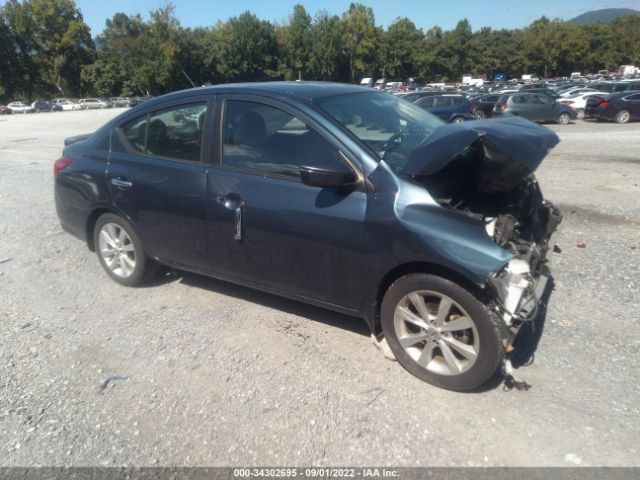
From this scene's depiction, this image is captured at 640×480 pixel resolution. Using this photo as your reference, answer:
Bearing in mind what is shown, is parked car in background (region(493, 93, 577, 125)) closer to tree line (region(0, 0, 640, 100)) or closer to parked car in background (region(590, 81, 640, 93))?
parked car in background (region(590, 81, 640, 93))

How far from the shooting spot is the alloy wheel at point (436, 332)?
2.96 meters

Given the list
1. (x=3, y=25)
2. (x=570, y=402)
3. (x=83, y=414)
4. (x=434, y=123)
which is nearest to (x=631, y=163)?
(x=434, y=123)

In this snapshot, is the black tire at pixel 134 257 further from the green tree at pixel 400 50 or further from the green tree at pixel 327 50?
the green tree at pixel 400 50

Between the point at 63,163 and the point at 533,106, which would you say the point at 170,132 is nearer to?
the point at 63,163

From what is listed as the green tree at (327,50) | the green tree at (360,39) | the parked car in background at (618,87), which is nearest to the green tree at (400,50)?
the green tree at (360,39)

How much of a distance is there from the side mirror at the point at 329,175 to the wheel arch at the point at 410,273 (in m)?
0.62

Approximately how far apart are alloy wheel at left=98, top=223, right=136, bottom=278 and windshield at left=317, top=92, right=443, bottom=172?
2288mm

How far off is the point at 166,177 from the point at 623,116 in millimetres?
22399

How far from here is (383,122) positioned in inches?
150

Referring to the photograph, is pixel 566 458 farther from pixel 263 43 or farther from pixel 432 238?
pixel 263 43

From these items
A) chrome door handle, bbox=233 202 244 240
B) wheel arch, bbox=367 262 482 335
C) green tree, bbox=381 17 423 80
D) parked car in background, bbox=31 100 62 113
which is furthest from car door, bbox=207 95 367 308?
green tree, bbox=381 17 423 80

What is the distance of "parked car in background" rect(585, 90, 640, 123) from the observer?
20812mm

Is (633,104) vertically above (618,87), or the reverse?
(618,87)

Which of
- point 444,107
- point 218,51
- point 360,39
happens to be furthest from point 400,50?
point 444,107
